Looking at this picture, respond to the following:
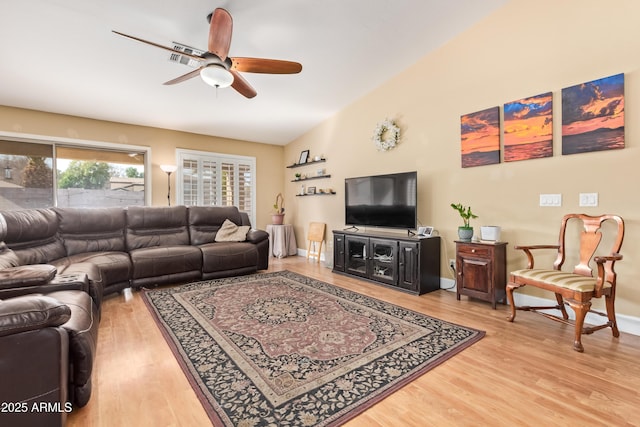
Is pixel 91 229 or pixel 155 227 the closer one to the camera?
pixel 91 229

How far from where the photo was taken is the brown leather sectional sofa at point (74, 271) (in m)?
1.22

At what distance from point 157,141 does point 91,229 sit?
2.14 m

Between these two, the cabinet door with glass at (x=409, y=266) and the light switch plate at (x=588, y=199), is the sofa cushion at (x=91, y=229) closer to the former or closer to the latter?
the cabinet door with glass at (x=409, y=266)

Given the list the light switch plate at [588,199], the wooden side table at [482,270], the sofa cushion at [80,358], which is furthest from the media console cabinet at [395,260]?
the sofa cushion at [80,358]

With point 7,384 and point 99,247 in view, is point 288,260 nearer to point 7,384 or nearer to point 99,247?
point 99,247

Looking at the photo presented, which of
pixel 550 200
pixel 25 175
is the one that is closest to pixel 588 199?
pixel 550 200

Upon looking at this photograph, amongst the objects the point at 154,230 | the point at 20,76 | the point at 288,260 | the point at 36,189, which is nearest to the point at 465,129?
→ the point at 288,260

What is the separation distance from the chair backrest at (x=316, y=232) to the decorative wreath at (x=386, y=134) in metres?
1.87

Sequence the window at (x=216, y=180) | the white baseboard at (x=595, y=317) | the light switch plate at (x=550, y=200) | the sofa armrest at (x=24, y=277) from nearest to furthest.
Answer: the sofa armrest at (x=24, y=277), the white baseboard at (x=595, y=317), the light switch plate at (x=550, y=200), the window at (x=216, y=180)

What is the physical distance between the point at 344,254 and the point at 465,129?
2311 millimetres

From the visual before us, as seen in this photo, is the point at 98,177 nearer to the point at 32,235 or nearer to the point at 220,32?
the point at 32,235

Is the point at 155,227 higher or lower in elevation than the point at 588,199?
lower

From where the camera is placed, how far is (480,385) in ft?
5.67

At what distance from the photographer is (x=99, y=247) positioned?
380 centimetres
